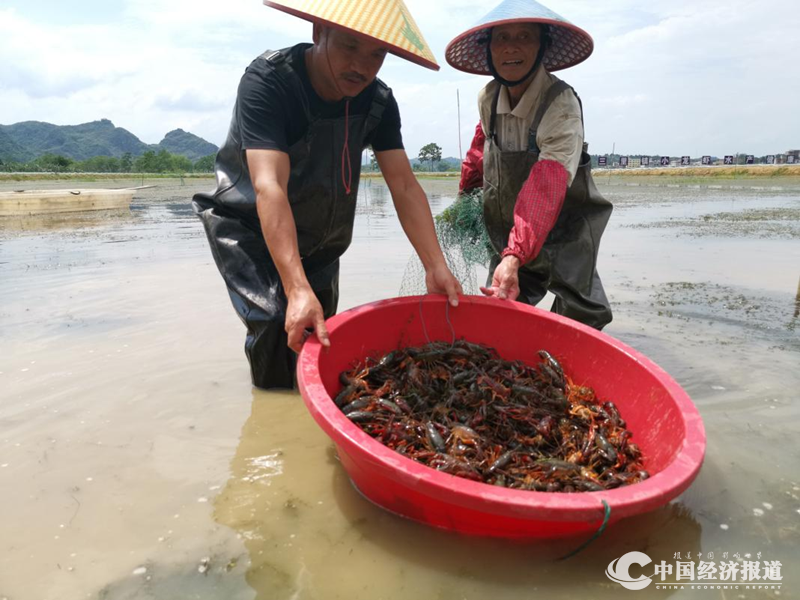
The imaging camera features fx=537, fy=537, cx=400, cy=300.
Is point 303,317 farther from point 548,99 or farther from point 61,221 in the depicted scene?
point 61,221

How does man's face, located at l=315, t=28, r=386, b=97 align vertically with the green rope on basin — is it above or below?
above

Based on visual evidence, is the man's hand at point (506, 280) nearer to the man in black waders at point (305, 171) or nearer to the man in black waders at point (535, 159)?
the man in black waders at point (535, 159)

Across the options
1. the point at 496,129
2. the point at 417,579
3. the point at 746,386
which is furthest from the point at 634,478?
the point at 496,129

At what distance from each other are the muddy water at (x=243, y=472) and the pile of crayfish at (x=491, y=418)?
226 mm

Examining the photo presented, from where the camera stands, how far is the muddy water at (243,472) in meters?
1.70

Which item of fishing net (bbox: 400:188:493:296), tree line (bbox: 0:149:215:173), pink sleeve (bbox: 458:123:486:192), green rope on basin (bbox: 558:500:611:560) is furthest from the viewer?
tree line (bbox: 0:149:215:173)

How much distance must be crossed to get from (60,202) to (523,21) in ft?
51.0

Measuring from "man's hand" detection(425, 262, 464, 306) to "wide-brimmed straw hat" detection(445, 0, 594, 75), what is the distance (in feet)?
4.16

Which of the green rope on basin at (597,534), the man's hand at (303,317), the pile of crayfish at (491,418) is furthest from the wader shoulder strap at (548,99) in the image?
the green rope on basin at (597,534)

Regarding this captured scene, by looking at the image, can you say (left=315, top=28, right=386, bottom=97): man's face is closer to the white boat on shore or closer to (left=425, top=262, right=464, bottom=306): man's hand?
(left=425, top=262, right=464, bottom=306): man's hand

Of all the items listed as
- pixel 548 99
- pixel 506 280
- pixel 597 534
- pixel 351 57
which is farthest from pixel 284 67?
pixel 597 534

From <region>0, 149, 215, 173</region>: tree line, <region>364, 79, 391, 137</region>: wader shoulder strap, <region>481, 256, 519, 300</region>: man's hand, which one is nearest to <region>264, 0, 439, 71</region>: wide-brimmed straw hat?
<region>364, 79, 391, 137</region>: wader shoulder strap

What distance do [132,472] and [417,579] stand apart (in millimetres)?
1350

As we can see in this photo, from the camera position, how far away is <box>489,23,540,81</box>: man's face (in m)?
2.88
